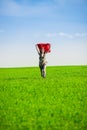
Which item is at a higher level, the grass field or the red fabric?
the red fabric

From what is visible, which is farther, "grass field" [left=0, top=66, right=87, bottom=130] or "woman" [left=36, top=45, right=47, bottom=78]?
"woman" [left=36, top=45, right=47, bottom=78]

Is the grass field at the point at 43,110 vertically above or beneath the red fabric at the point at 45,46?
beneath

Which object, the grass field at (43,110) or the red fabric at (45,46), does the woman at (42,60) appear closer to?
the red fabric at (45,46)

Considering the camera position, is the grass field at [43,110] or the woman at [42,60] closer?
the grass field at [43,110]

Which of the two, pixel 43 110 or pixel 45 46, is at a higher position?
pixel 45 46

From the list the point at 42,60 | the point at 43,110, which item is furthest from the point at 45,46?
the point at 43,110

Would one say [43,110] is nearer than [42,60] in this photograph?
Yes

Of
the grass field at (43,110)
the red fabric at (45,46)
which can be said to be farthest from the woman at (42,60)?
the grass field at (43,110)

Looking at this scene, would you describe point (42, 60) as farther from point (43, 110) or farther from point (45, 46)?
point (43, 110)

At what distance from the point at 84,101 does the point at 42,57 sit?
1400 cm

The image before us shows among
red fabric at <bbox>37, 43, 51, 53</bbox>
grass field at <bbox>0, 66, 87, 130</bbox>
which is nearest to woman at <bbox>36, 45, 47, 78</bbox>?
red fabric at <bbox>37, 43, 51, 53</bbox>

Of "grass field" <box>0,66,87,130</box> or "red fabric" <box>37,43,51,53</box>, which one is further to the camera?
"red fabric" <box>37,43,51,53</box>

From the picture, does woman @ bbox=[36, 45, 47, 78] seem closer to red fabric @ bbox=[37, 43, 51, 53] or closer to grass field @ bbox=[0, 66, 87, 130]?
red fabric @ bbox=[37, 43, 51, 53]

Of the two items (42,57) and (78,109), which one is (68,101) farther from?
(42,57)
